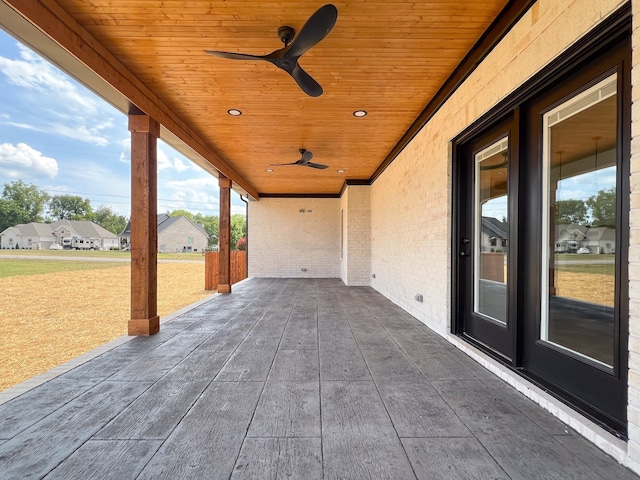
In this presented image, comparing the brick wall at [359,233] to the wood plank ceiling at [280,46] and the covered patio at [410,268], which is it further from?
the covered patio at [410,268]

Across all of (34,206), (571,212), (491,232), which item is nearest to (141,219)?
(491,232)

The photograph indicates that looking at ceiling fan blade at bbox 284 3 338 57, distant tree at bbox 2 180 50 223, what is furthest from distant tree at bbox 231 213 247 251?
ceiling fan blade at bbox 284 3 338 57

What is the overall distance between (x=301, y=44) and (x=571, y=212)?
7.19ft

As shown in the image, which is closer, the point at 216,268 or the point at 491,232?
the point at 491,232

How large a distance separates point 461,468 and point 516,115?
2.32m

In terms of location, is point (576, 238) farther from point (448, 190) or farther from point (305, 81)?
point (305, 81)

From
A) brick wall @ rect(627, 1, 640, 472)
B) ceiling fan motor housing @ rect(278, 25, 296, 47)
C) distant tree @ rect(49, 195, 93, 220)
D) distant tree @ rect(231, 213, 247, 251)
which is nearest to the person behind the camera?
brick wall @ rect(627, 1, 640, 472)

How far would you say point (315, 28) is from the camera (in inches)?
79.1

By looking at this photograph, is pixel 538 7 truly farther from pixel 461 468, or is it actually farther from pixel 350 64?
pixel 461 468

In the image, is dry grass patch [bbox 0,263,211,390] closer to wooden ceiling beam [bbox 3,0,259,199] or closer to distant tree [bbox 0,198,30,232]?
distant tree [bbox 0,198,30,232]

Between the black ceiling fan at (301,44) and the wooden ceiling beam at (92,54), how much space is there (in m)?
1.06

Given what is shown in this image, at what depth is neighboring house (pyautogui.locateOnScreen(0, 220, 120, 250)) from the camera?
Answer: 13.4m

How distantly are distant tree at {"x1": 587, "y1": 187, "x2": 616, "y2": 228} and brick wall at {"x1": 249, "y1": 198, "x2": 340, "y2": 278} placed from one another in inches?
313

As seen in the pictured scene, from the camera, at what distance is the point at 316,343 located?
10.3 ft
